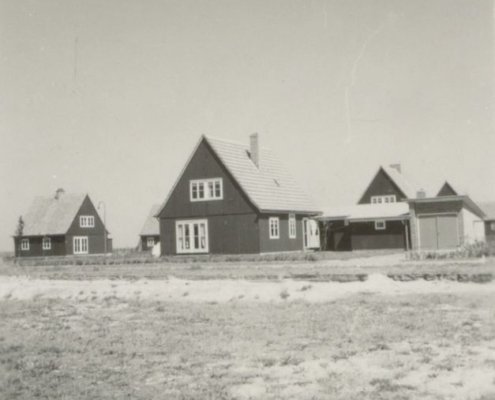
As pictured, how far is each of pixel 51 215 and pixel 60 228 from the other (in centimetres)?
287

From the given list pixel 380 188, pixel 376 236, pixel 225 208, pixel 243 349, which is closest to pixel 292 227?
pixel 225 208

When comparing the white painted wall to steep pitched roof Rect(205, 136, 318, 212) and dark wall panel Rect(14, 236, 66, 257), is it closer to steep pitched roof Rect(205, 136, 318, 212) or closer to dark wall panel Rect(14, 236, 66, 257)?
steep pitched roof Rect(205, 136, 318, 212)

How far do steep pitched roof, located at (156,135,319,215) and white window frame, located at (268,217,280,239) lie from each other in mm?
734

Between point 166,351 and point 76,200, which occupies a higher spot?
point 76,200

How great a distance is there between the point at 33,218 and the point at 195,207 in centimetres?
3402

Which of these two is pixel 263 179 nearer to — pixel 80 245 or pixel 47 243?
pixel 80 245

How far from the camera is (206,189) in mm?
40375

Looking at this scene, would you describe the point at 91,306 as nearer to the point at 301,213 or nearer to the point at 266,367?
the point at 266,367

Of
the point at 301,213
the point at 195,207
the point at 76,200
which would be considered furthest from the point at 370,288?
the point at 76,200

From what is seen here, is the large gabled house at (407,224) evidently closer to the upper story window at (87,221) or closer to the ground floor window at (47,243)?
the upper story window at (87,221)

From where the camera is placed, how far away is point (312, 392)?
23.9 feet

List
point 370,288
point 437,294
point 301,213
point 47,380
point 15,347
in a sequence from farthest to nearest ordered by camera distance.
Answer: point 301,213 < point 370,288 < point 437,294 < point 15,347 < point 47,380

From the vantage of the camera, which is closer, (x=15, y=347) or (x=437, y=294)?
(x=15, y=347)

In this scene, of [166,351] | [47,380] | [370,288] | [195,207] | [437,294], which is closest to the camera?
[47,380]
